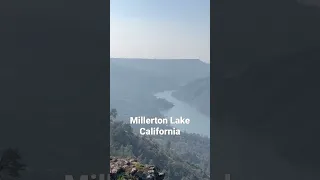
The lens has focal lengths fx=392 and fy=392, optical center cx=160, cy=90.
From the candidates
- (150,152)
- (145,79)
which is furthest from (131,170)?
(145,79)

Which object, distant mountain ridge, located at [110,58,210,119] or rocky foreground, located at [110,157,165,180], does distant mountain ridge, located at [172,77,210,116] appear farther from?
rocky foreground, located at [110,157,165,180]

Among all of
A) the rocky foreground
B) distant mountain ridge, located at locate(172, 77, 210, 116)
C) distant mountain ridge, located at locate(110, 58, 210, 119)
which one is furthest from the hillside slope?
distant mountain ridge, located at locate(172, 77, 210, 116)

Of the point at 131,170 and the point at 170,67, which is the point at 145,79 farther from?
the point at 131,170

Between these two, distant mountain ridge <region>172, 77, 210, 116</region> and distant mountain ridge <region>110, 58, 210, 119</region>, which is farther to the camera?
distant mountain ridge <region>172, 77, 210, 116</region>

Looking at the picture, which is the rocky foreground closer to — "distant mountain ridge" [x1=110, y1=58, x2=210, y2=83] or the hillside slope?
the hillside slope

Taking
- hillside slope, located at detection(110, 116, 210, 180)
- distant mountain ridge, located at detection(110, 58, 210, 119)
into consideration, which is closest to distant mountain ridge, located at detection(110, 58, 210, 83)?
distant mountain ridge, located at detection(110, 58, 210, 119)

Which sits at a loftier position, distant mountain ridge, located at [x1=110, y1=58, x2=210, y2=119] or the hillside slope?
distant mountain ridge, located at [x1=110, y1=58, x2=210, y2=119]
